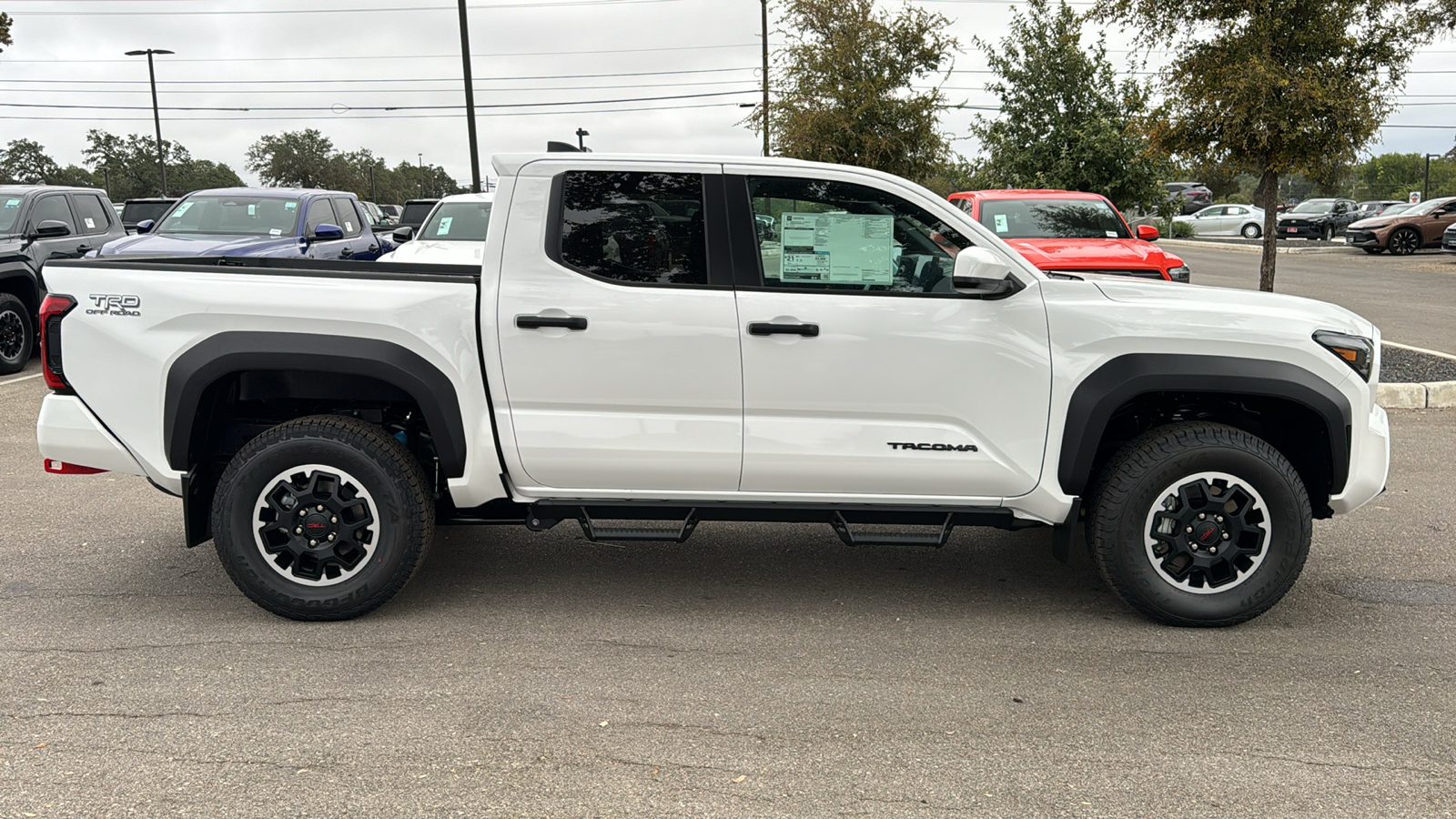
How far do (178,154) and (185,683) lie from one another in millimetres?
A: 96776

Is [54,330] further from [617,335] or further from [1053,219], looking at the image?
[1053,219]

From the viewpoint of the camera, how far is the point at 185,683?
3.93 metres

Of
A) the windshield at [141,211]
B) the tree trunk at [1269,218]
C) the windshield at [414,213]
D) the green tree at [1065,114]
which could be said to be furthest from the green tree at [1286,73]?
the windshield at [141,211]

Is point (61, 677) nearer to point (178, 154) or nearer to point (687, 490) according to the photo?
point (687, 490)

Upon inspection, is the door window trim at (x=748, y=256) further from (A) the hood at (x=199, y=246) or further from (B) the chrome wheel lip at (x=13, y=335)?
(B) the chrome wheel lip at (x=13, y=335)

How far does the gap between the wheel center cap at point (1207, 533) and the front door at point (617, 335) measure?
184 centimetres

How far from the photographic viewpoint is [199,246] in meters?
11.6

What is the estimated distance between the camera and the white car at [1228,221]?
41.9m

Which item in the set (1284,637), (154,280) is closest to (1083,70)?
(1284,637)

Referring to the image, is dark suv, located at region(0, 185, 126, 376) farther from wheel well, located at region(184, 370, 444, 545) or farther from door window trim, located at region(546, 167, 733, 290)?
door window trim, located at region(546, 167, 733, 290)

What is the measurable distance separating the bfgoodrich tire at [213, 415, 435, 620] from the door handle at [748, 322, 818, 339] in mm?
1494

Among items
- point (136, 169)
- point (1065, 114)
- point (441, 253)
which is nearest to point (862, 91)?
point (1065, 114)

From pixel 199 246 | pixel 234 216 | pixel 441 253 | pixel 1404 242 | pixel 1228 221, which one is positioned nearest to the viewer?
pixel 441 253

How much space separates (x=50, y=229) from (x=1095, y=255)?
417 inches
